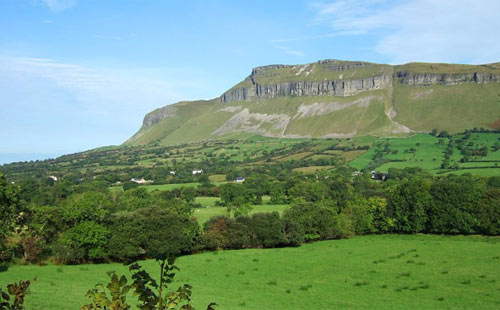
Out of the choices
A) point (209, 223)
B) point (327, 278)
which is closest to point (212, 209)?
point (209, 223)

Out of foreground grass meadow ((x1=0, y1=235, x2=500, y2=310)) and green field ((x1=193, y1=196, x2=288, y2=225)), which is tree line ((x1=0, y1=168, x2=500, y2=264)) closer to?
foreground grass meadow ((x1=0, y1=235, x2=500, y2=310))

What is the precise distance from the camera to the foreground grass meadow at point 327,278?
28028 mm

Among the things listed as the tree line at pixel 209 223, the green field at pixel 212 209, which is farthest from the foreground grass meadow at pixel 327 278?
the green field at pixel 212 209

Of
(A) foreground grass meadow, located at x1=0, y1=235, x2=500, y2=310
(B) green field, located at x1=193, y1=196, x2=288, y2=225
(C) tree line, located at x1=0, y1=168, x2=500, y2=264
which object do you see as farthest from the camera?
(B) green field, located at x1=193, y1=196, x2=288, y2=225

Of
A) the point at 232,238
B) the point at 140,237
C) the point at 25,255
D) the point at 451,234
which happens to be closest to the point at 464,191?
the point at 451,234

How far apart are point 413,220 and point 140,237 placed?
155ft

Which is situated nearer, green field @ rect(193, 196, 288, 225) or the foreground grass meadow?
the foreground grass meadow

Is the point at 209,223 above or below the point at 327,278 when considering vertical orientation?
above

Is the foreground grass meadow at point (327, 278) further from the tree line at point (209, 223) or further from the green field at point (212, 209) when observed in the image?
the green field at point (212, 209)

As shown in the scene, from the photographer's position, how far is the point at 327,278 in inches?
1448

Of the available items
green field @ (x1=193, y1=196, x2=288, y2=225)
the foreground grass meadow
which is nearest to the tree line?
the foreground grass meadow

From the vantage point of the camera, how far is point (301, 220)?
208ft

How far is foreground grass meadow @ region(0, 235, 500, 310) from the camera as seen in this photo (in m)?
28.0

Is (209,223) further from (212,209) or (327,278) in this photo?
(212,209)
